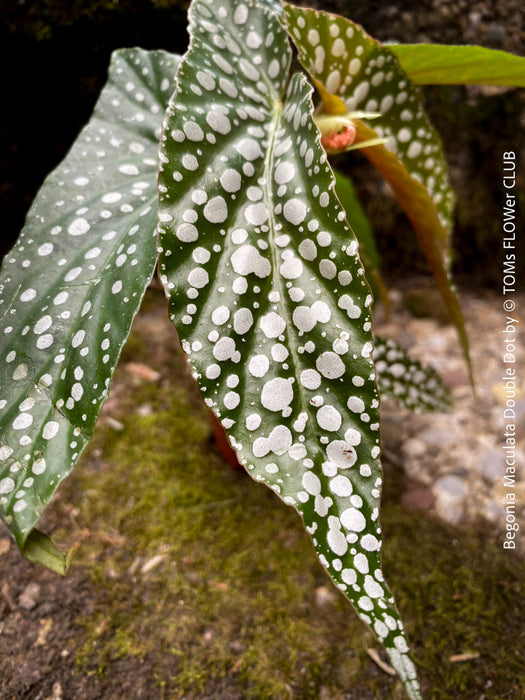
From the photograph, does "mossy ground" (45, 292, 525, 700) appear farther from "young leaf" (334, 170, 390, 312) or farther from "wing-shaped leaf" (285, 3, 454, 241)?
"wing-shaped leaf" (285, 3, 454, 241)

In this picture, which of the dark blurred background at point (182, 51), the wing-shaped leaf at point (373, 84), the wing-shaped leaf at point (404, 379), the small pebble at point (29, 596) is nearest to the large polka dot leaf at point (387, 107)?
the wing-shaped leaf at point (373, 84)

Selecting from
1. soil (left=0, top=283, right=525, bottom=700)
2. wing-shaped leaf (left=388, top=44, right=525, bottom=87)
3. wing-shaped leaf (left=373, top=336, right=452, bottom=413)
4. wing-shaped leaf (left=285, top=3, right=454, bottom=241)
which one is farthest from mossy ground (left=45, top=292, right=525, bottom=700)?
wing-shaped leaf (left=388, top=44, right=525, bottom=87)

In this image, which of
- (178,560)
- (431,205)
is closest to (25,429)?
(178,560)

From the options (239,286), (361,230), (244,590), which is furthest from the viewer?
(361,230)

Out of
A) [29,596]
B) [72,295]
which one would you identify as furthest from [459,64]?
[29,596]

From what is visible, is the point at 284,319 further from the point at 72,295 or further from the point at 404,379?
the point at 404,379

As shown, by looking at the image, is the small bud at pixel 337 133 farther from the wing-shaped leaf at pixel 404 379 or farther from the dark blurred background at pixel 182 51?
the dark blurred background at pixel 182 51

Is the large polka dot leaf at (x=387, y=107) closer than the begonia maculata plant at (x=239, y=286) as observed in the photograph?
No

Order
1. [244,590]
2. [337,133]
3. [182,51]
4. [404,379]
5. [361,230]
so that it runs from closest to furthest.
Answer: [337,133], [244,590], [404,379], [361,230], [182,51]
